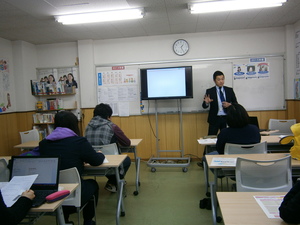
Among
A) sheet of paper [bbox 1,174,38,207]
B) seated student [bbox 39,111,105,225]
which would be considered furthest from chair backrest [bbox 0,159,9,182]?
sheet of paper [bbox 1,174,38,207]

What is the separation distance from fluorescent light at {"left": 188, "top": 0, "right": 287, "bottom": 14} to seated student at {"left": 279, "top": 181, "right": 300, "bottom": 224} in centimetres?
317

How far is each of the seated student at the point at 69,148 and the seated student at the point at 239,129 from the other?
56.2 inches

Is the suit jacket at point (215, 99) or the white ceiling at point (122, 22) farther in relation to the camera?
the suit jacket at point (215, 99)

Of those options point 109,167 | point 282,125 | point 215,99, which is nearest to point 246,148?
point 109,167

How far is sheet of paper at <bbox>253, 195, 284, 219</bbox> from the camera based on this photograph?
50.3 inches

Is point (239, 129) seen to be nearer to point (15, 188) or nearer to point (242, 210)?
point (242, 210)

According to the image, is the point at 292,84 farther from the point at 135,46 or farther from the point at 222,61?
the point at 135,46

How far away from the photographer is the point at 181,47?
5.14 meters

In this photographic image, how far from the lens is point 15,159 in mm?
1715

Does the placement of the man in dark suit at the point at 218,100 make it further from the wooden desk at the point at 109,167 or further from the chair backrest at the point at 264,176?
the chair backrest at the point at 264,176

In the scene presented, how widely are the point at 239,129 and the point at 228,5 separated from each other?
2.15 metres

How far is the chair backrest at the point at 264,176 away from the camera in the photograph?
72.5 inches

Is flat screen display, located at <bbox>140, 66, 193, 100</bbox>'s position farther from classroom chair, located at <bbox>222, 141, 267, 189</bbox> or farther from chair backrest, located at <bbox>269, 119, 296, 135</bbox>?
classroom chair, located at <bbox>222, 141, 267, 189</bbox>

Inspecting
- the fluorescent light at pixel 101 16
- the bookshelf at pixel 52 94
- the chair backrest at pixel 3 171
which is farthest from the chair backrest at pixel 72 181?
the bookshelf at pixel 52 94
